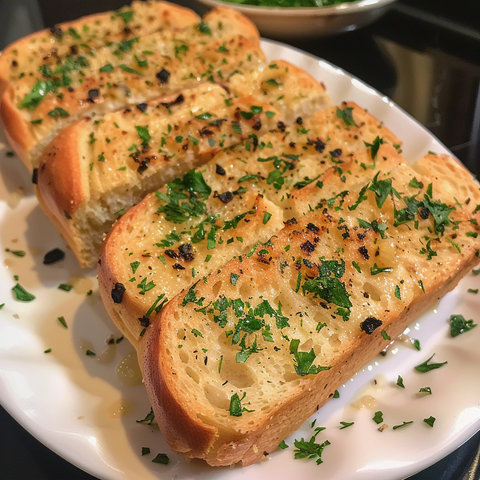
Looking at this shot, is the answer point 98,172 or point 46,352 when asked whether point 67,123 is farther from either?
point 46,352

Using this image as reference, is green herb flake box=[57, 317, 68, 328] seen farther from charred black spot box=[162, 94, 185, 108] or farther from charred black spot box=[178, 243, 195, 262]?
charred black spot box=[162, 94, 185, 108]

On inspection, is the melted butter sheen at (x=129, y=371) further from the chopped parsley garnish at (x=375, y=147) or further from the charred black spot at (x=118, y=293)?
the chopped parsley garnish at (x=375, y=147)

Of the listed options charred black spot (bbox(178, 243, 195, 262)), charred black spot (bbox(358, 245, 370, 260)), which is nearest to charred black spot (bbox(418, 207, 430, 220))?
charred black spot (bbox(358, 245, 370, 260))

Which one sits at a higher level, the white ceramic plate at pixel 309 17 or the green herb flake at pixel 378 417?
the white ceramic plate at pixel 309 17

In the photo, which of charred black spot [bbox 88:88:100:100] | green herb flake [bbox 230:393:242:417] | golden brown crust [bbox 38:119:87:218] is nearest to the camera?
green herb flake [bbox 230:393:242:417]

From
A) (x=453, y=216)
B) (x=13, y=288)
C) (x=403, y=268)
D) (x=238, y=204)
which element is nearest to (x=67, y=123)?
(x=13, y=288)

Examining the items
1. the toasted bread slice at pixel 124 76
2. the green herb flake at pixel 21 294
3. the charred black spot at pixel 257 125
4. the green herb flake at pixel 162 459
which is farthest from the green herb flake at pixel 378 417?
the toasted bread slice at pixel 124 76
